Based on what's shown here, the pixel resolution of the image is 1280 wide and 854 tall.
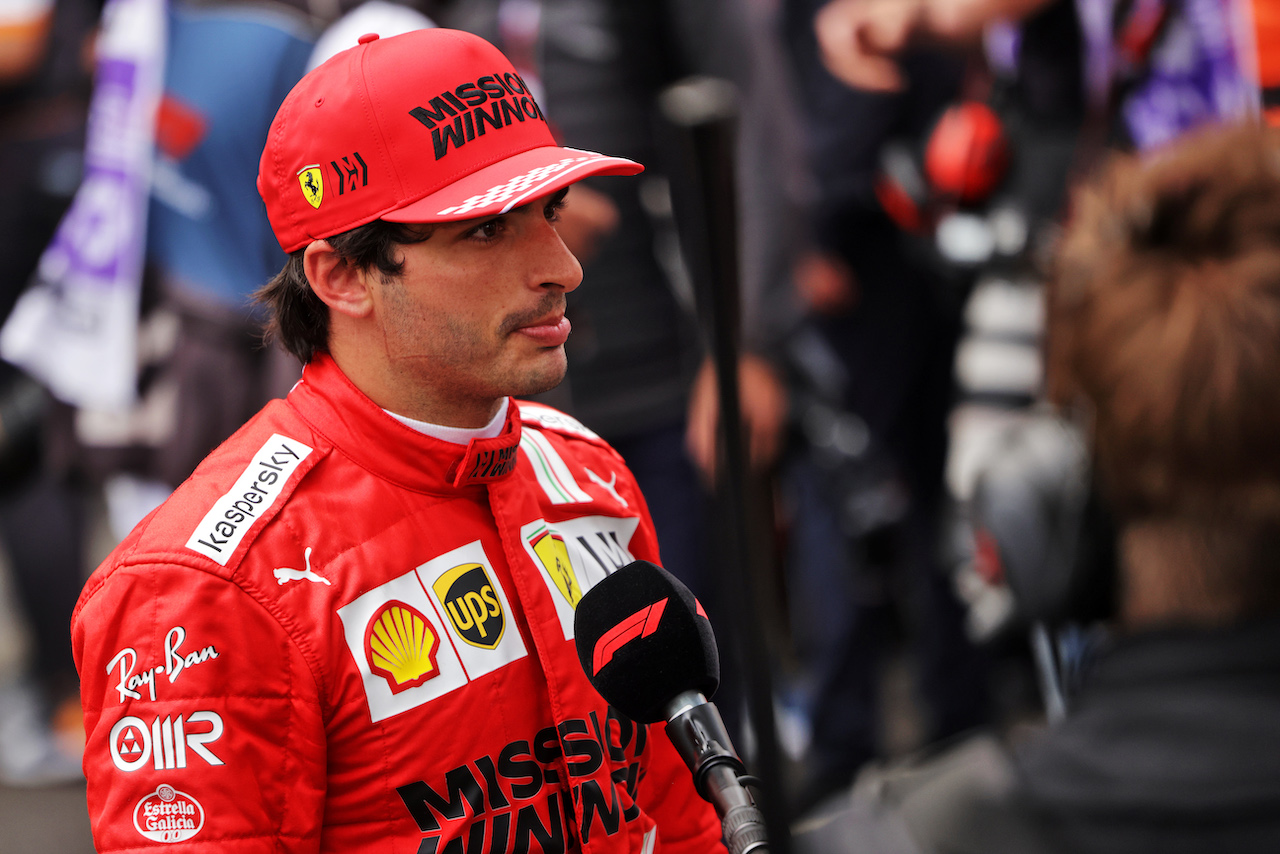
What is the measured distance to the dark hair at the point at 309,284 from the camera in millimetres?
1553

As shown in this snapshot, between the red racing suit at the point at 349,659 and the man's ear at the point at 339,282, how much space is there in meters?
0.09

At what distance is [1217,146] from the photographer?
3.22ft

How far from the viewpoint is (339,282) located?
1602mm

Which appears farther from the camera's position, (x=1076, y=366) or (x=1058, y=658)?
(x=1058, y=658)

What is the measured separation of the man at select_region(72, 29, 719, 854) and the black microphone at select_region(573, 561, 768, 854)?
0.14 meters

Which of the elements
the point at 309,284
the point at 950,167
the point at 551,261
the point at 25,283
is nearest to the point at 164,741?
the point at 309,284

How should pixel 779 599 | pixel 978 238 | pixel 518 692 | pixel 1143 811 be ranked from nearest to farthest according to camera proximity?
pixel 1143 811
pixel 518 692
pixel 978 238
pixel 779 599

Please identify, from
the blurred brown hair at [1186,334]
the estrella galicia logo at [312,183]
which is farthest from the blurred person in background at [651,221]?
the blurred brown hair at [1186,334]

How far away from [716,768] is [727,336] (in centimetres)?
64

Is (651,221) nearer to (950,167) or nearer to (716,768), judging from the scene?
(950,167)

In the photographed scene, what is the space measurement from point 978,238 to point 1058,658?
2.15m

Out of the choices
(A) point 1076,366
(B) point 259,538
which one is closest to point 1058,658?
(A) point 1076,366

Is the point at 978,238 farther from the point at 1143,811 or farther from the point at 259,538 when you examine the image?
the point at 1143,811

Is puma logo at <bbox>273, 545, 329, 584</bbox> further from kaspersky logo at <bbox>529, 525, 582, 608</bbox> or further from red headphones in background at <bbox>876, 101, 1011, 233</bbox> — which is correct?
red headphones in background at <bbox>876, 101, 1011, 233</bbox>
